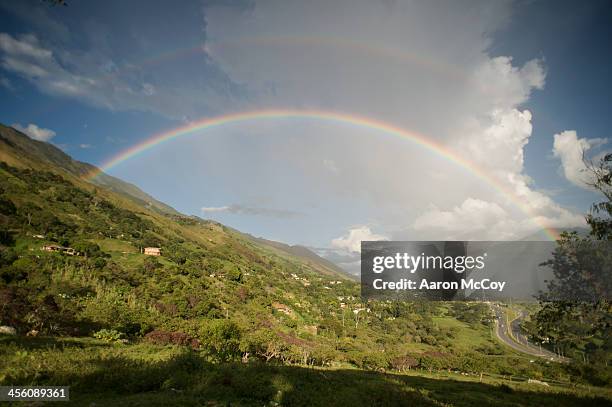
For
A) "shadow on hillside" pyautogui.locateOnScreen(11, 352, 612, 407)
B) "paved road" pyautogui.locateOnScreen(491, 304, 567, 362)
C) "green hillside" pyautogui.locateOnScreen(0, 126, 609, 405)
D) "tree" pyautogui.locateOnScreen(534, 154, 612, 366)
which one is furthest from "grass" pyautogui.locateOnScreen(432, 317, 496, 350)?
"shadow on hillside" pyautogui.locateOnScreen(11, 352, 612, 407)

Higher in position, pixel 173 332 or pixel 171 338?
pixel 171 338

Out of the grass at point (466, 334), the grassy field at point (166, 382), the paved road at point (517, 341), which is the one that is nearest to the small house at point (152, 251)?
the grassy field at point (166, 382)

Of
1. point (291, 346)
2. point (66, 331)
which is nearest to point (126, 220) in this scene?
point (291, 346)

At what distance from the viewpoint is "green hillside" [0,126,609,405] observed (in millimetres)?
12883

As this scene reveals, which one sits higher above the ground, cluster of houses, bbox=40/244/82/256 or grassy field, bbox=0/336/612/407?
cluster of houses, bbox=40/244/82/256

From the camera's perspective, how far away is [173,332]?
40344 millimetres

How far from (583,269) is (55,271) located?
73.7 metres

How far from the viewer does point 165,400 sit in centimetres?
1001

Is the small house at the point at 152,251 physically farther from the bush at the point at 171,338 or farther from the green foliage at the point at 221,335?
the bush at the point at 171,338

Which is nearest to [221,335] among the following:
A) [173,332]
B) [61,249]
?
[173,332]

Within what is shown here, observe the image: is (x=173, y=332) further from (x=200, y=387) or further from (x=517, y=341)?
(x=517, y=341)

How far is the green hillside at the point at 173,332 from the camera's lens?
1288 cm

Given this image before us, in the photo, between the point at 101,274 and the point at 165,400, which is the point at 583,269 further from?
the point at 101,274

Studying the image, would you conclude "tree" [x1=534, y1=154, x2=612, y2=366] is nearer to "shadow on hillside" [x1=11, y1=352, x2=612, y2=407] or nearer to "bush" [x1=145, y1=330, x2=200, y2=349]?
"shadow on hillside" [x1=11, y1=352, x2=612, y2=407]
